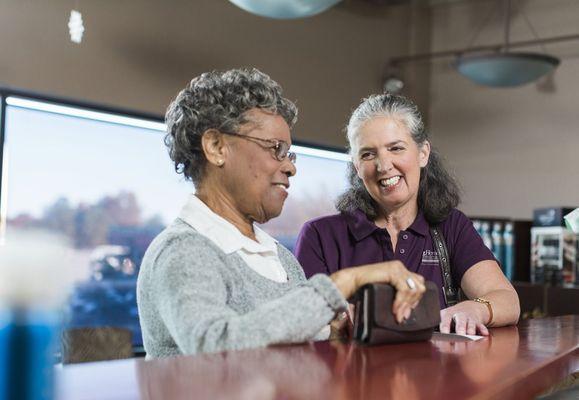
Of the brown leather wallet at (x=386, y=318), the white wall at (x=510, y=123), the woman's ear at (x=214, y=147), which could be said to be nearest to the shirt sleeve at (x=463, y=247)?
the brown leather wallet at (x=386, y=318)

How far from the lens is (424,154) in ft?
8.54

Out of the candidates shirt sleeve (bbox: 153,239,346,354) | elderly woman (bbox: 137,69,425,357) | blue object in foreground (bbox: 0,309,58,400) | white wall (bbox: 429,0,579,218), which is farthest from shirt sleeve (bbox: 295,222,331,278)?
white wall (bbox: 429,0,579,218)

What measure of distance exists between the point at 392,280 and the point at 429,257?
3.31ft

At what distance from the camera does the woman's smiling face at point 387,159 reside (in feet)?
8.04

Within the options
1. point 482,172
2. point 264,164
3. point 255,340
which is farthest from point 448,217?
point 482,172

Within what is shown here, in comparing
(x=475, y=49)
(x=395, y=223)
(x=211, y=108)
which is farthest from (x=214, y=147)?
(x=475, y=49)

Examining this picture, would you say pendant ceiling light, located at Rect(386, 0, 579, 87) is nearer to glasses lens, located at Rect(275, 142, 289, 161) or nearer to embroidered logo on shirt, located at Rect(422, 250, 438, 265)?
embroidered logo on shirt, located at Rect(422, 250, 438, 265)

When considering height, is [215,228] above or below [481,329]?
above

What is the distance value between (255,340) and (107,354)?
219 cm

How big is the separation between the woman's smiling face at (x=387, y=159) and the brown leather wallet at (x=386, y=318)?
876mm

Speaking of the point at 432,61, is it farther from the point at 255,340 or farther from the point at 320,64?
the point at 255,340

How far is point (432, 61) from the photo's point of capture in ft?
23.7

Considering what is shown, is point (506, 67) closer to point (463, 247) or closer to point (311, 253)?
point (463, 247)

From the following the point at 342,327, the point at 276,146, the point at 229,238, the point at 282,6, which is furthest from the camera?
the point at 282,6
